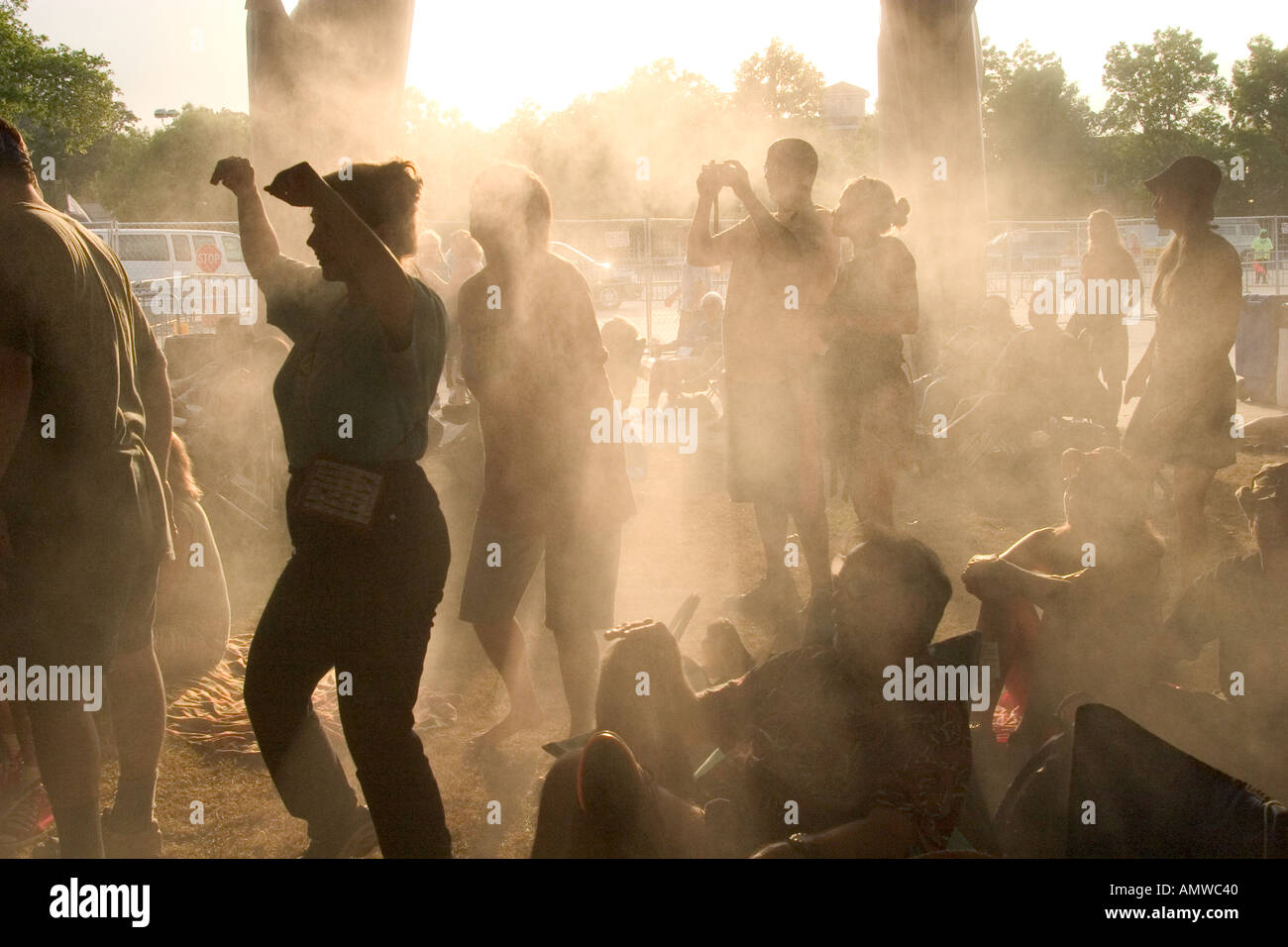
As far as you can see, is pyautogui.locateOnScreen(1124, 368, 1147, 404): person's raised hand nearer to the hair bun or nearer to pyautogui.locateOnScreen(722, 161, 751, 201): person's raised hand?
the hair bun

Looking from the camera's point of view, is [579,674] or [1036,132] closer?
[579,674]

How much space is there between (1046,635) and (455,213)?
11692mm

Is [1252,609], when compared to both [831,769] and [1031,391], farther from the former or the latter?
[1031,391]

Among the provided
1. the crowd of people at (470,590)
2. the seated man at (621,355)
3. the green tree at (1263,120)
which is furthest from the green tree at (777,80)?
the green tree at (1263,120)

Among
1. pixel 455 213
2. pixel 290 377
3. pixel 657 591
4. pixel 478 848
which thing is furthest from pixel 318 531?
pixel 455 213

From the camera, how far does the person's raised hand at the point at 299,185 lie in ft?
7.24

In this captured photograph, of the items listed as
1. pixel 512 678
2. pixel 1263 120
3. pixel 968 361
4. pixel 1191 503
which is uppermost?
pixel 1263 120

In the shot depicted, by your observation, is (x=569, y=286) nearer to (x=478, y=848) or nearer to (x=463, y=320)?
(x=463, y=320)

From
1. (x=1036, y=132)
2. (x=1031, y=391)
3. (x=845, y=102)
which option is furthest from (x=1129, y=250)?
(x=845, y=102)

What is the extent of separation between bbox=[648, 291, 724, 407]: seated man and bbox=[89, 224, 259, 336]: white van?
146 inches

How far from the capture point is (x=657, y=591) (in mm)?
5438

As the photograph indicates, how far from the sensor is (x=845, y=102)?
79688 millimetres

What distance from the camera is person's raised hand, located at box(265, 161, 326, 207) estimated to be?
2207 mm

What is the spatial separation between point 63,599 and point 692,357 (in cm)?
892
